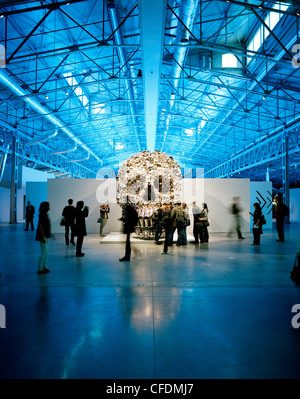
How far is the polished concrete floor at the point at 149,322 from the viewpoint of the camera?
2.42 m

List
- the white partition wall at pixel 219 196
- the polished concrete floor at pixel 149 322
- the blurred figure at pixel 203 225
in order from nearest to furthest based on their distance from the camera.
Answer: the polished concrete floor at pixel 149 322, the blurred figure at pixel 203 225, the white partition wall at pixel 219 196

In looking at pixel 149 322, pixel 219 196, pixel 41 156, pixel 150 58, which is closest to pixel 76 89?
pixel 41 156

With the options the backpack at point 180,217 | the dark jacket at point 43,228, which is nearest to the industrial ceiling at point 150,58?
the backpack at point 180,217

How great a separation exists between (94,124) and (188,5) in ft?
46.9

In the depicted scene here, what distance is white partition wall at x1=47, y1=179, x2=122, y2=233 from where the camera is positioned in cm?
1399

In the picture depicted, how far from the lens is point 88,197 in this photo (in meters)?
14.0

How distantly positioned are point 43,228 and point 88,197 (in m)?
8.63

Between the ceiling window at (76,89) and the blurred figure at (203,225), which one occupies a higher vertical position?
the ceiling window at (76,89)

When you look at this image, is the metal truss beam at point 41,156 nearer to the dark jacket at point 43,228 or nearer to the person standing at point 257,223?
the dark jacket at point 43,228

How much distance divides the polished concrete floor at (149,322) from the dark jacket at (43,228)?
0.75 metres

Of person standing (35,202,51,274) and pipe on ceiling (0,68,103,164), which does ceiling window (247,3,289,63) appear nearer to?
person standing (35,202,51,274)
